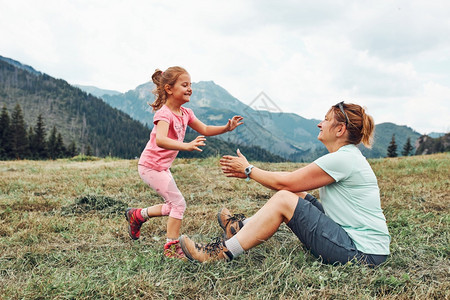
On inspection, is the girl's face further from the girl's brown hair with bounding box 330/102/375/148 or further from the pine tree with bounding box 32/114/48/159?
the pine tree with bounding box 32/114/48/159

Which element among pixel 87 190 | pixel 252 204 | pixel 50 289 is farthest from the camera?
pixel 87 190

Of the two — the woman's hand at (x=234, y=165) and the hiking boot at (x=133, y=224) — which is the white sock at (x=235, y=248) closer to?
the woman's hand at (x=234, y=165)

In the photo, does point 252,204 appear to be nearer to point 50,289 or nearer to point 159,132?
point 159,132

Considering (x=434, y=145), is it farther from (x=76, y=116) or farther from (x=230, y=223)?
(x=76, y=116)

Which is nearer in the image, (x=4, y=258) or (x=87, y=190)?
(x=4, y=258)

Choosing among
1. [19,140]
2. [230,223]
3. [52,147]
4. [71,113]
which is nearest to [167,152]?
[230,223]

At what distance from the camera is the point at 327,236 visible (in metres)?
3.04

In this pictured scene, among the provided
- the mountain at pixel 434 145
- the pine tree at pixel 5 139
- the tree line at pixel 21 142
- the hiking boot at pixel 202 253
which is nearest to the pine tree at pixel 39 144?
the tree line at pixel 21 142

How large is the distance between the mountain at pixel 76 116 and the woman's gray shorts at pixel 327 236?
137873 mm

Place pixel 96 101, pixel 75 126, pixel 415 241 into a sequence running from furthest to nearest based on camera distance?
pixel 96 101 < pixel 75 126 < pixel 415 241

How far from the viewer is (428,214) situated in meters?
4.92

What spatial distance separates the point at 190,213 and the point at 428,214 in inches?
151

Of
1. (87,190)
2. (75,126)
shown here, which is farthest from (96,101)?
(87,190)

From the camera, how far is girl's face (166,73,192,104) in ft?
12.9
